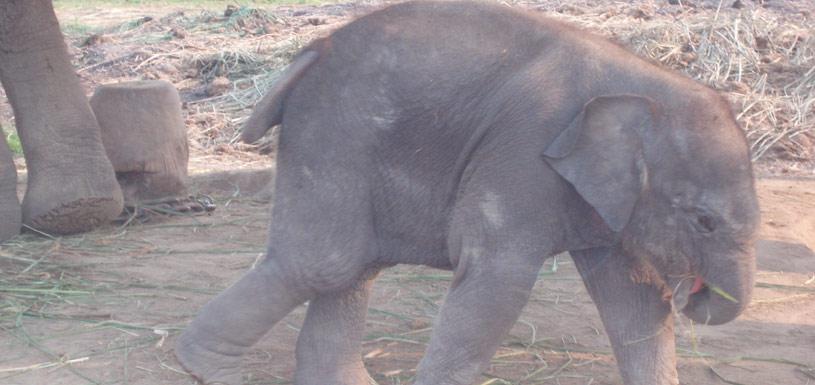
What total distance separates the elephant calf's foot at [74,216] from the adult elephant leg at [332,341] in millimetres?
2458

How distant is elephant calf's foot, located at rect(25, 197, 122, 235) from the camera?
6133mm

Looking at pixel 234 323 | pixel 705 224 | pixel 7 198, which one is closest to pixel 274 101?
pixel 234 323

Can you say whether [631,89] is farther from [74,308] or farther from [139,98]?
[139,98]

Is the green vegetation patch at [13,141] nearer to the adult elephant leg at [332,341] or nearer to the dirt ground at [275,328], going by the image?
the dirt ground at [275,328]

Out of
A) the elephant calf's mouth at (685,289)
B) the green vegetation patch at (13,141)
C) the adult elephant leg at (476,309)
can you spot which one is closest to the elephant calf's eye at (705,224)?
the elephant calf's mouth at (685,289)

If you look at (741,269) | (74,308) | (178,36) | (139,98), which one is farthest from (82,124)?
(178,36)

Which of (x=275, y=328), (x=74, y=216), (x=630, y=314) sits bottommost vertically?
(x=74, y=216)

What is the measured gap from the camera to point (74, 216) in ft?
20.4

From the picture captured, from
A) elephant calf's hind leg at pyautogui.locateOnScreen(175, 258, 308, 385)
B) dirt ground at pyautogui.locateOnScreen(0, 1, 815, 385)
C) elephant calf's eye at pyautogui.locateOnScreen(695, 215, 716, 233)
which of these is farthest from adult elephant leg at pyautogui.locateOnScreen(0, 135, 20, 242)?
elephant calf's eye at pyautogui.locateOnScreen(695, 215, 716, 233)

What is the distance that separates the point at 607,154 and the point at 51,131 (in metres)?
3.70

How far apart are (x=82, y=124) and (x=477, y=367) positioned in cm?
345

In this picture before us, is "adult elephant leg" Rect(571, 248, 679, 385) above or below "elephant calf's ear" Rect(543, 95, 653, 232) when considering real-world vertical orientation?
below

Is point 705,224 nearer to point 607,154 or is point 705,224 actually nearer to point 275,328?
point 607,154

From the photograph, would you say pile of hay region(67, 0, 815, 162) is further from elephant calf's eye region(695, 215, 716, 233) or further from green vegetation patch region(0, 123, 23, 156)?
elephant calf's eye region(695, 215, 716, 233)
